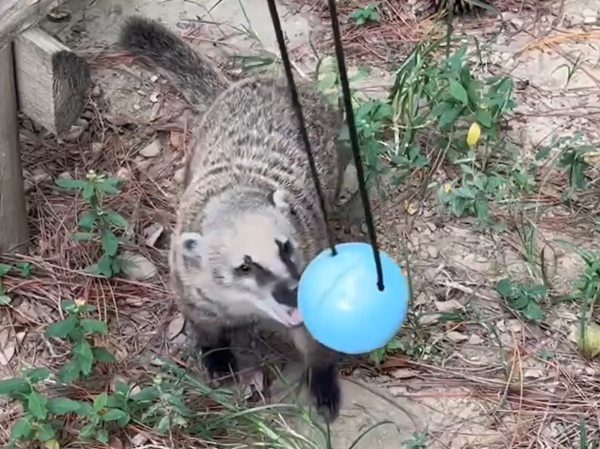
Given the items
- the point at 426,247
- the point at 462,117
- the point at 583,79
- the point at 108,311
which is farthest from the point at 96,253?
the point at 583,79

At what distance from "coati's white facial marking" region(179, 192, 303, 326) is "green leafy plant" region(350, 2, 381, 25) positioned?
1777 mm

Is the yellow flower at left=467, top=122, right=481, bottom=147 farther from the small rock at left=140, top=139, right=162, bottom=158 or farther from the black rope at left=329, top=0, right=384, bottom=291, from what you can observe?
the black rope at left=329, top=0, right=384, bottom=291

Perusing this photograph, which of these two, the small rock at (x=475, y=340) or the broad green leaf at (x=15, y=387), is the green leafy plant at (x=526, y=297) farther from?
the broad green leaf at (x=15, y=387)

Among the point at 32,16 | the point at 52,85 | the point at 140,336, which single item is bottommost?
the point at 140,336

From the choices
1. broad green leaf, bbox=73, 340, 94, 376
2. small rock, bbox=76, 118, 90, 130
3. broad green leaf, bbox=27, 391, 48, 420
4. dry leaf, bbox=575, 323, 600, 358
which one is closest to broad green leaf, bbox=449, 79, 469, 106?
dry leaf, bbox=575, 323, 600, 358

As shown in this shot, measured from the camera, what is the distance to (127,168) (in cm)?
442

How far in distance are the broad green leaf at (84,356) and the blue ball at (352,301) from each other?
43.4 inches

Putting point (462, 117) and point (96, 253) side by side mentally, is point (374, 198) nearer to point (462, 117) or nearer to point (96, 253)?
point (462, 117)

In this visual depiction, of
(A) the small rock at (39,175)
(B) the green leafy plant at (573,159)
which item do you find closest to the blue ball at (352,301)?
(B) the green leafy plant at (573,159)

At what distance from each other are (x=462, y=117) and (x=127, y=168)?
139 cm

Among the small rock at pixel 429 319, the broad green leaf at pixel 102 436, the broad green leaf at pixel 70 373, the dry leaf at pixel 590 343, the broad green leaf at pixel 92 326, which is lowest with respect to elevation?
the dry leaf at pixel 590 343

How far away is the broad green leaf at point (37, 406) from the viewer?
10.6 ft

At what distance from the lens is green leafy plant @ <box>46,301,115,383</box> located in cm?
344

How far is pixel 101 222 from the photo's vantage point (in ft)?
12.8
